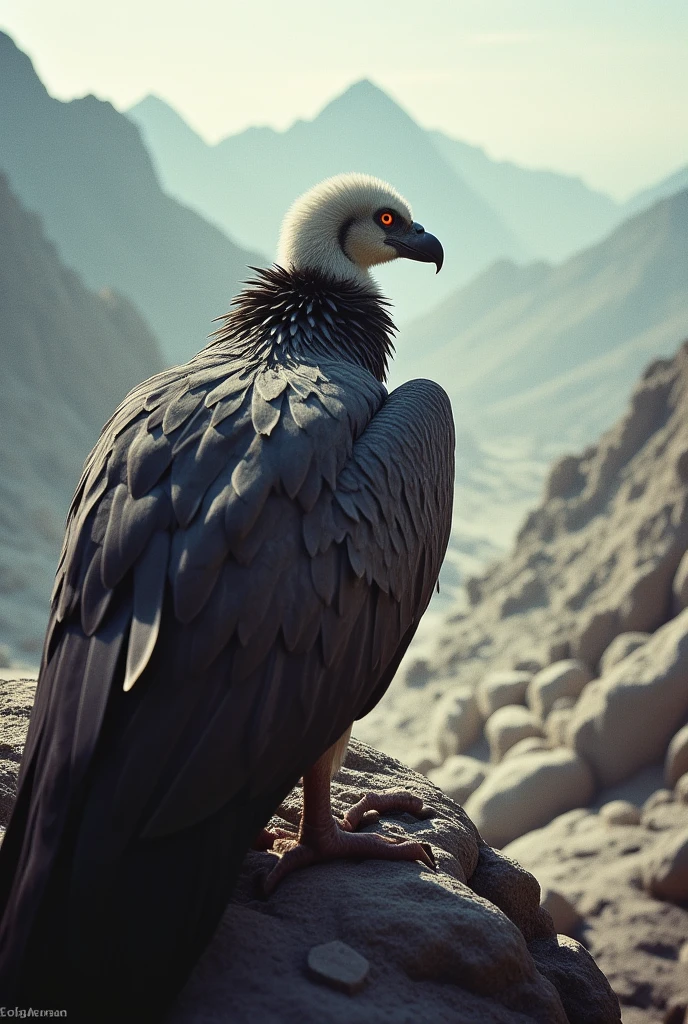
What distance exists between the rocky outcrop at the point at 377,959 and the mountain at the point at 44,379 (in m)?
22.7

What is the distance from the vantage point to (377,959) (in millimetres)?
2930

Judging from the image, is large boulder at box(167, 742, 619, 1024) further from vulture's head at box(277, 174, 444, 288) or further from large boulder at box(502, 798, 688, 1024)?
large boulder at box(502, 798, 688, 1024)

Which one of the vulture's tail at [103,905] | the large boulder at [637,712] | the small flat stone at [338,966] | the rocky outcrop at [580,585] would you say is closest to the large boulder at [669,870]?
the large boulder at [637,712]

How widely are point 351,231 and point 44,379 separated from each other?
107ft

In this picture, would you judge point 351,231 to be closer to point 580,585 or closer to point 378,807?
point 378,807

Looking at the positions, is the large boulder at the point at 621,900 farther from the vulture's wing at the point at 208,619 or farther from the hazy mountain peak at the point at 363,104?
the hazy mountain peak at the point at 363,104

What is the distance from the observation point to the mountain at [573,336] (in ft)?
327

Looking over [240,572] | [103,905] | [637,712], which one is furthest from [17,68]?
[103,905]

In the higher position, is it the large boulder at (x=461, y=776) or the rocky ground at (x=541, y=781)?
the rocky ground at (x=541, y=781)

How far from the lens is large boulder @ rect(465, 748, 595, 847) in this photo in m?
11.5

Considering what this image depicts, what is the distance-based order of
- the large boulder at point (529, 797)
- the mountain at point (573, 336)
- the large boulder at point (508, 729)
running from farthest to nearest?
the mountain at point (573, 336) < the large boulder at point (508, 729) < the large boulder at point (529, 797)

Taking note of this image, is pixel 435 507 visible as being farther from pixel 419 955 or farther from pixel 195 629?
pixel 419 955

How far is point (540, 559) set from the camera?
2023 centimetres

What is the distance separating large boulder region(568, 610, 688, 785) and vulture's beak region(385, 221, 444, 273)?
7.46 metres
